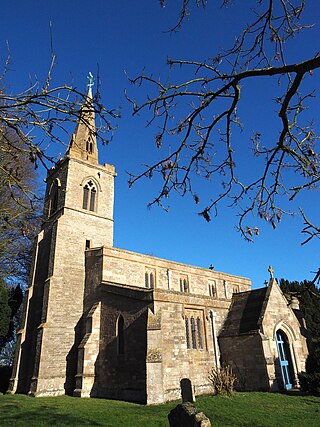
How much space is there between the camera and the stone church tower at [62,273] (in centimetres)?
1970

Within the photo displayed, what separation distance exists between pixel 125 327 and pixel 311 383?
9744 mm

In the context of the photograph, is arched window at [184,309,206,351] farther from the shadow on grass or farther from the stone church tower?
the shadow on grass

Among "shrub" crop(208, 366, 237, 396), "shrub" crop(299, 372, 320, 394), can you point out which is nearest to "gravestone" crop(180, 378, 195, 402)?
"shrub" crop(208, 366, 237, 396)

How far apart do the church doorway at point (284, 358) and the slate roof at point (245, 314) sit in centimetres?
179

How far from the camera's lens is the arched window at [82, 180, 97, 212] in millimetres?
26469

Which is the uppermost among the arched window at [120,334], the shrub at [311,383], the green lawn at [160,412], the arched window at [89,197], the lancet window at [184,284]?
the arched window at [89,197]

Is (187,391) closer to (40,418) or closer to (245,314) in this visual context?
(40,418)

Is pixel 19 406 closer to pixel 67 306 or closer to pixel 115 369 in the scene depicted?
pixel 115 369

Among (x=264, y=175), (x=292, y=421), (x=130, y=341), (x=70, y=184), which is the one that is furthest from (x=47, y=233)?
(x=264, y=175)

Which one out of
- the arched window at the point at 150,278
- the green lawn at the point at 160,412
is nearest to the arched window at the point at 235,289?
the arched window at the point at 150,278

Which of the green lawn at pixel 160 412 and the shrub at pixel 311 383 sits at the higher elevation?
the shrub at pixel 311 383

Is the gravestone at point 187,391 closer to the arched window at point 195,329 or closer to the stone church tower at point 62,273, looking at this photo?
the arched window at point 195,329

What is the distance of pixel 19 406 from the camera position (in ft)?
46.7

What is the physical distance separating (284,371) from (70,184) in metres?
19.5
